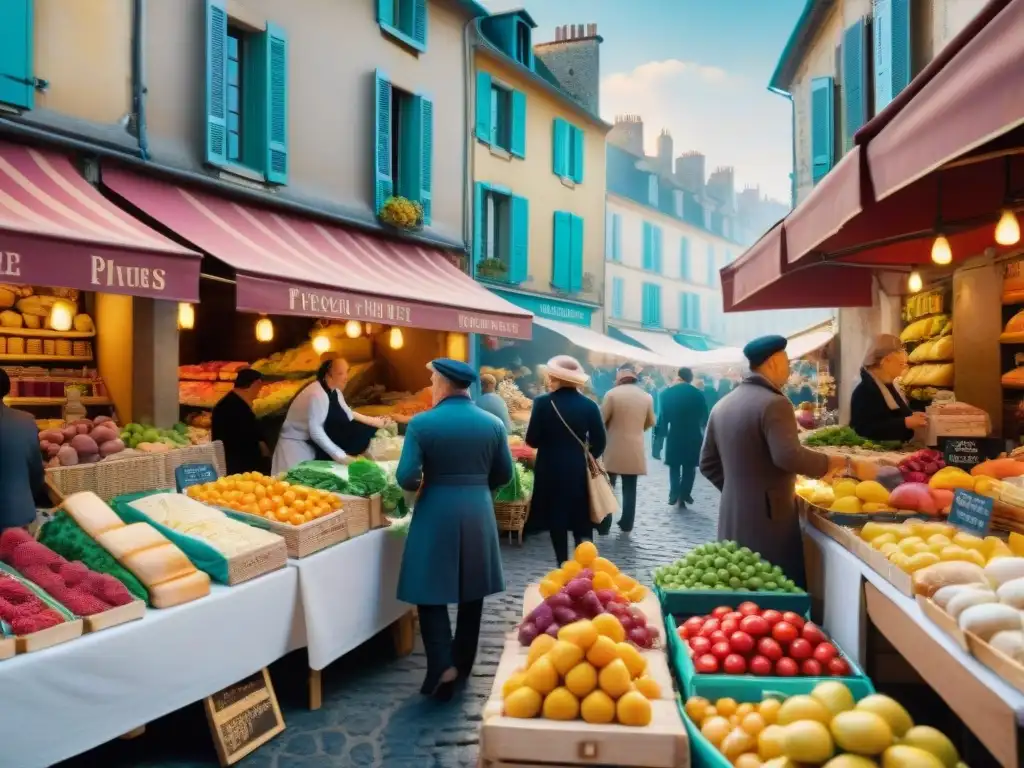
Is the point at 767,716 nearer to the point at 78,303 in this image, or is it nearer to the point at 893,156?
the point at 893,156

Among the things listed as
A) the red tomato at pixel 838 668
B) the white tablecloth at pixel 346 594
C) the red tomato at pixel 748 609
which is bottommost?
the white tablecloth at pixel 346 594

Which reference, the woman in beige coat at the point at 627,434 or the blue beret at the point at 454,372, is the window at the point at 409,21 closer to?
the woman in beige coat at the point at 627,434

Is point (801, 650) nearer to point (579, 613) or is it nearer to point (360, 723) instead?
point (579, 613)

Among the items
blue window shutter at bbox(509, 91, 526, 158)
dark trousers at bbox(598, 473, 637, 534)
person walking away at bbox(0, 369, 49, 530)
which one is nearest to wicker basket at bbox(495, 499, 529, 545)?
dark trousers at bbox(598, 473, 637, 534)

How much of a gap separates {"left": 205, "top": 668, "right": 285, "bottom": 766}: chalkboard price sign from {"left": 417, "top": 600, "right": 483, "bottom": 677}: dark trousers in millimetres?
892

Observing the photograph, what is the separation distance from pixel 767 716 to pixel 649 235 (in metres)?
29.1

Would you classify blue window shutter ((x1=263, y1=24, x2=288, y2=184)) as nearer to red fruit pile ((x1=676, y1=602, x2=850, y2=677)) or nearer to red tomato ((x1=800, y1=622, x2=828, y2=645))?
red fruit pile ((x1=676, y1=602, x2=850, y2=677))

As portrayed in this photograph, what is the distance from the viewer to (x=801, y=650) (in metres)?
3.18

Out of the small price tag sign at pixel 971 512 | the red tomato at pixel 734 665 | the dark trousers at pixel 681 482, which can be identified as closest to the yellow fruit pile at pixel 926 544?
the small price tag sign at pixel 971 512

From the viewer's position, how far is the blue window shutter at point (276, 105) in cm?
970

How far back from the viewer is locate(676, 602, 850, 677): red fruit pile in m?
3.12

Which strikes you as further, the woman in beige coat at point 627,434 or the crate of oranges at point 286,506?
the woman in beige coat at point 627,434

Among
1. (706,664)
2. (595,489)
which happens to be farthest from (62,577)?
(595,489)

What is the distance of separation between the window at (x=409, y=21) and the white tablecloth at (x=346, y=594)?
9.09 meters
